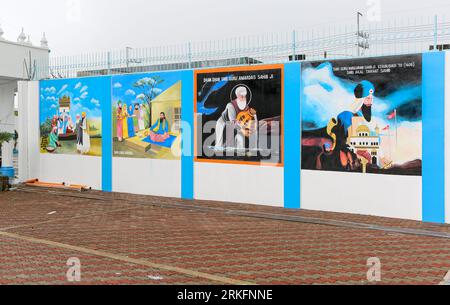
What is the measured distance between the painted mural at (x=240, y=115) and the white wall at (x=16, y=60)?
7149 millimetres

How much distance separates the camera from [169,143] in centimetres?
1329

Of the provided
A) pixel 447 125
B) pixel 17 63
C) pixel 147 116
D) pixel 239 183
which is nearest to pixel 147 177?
pixel 147 116

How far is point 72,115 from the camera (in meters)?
15.5

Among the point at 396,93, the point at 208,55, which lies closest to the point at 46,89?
the point at 208,55

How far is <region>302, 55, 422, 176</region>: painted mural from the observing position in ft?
32.5

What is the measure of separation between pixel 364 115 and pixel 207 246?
15.7 feet

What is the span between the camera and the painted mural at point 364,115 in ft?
32.5

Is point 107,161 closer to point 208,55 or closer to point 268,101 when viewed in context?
point 208,55

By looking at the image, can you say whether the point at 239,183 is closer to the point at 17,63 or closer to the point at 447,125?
the point at 447,125

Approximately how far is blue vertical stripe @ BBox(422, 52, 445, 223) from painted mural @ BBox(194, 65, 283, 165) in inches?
127

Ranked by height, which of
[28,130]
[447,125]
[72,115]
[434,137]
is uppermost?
[72,115]

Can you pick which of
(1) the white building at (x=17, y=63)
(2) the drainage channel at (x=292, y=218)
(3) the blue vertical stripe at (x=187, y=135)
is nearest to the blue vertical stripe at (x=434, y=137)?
(2) the drainage channel at (x=292, y=218)
